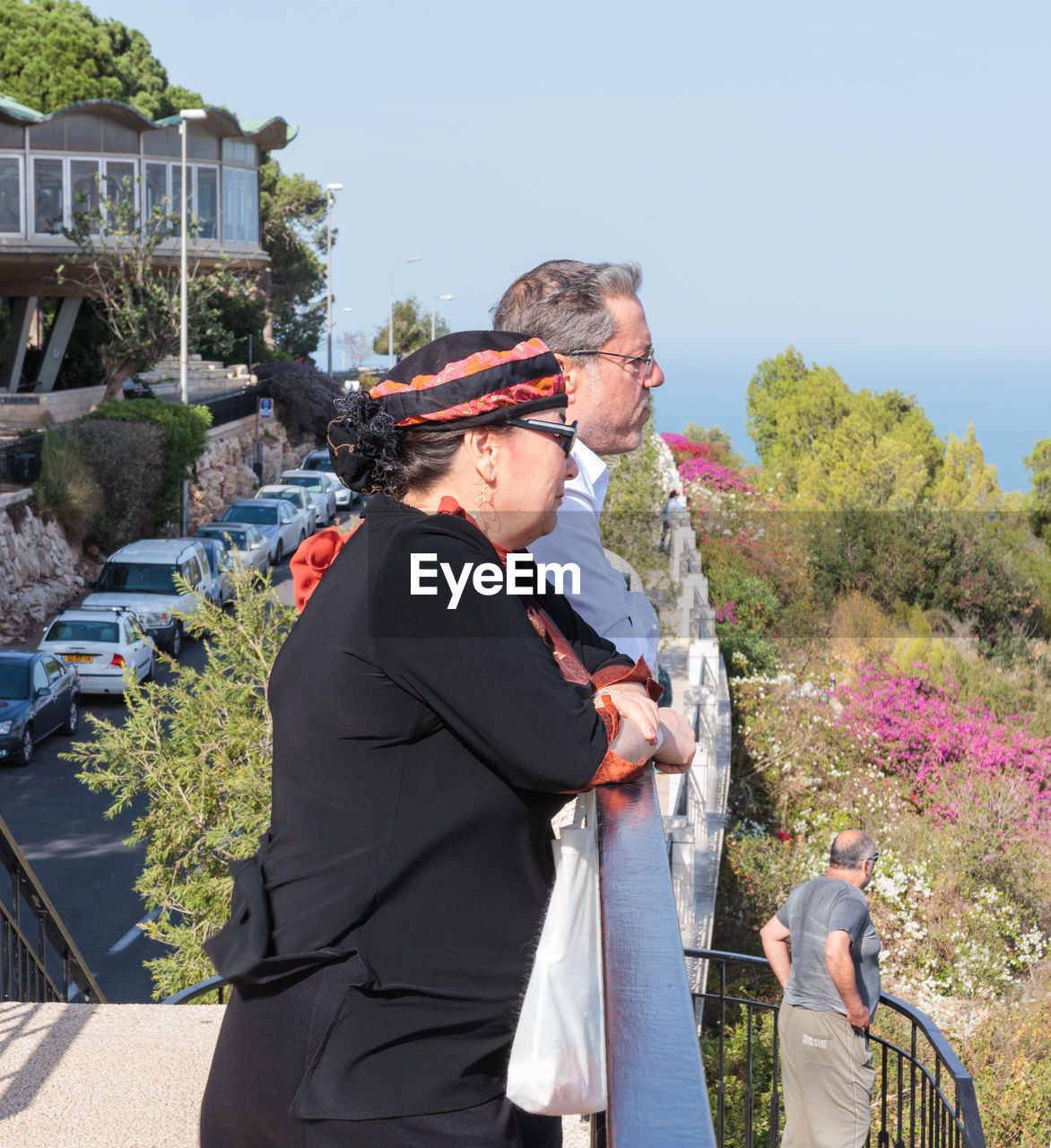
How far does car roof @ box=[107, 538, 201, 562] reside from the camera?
873 inches

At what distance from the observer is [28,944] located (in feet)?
19.3

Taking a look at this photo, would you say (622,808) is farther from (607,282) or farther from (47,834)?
(47,834)

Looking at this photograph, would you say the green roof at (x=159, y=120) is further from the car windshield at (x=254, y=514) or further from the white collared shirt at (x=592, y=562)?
the white collared shirt at (x=592, y=562)

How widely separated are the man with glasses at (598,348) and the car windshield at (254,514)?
90.7ft

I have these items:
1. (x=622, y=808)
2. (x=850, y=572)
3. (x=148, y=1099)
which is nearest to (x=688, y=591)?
(x=850, y=572)

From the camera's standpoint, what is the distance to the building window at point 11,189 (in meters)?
36.0

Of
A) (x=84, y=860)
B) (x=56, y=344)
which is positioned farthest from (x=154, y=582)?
(x=56, y=344)

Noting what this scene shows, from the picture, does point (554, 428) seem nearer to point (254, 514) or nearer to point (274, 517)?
point (274, 517)

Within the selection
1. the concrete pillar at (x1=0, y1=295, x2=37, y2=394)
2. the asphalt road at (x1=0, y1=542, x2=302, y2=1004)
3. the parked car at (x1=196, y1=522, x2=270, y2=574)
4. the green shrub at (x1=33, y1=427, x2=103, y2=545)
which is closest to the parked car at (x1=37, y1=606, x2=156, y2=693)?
the asphalt road at (x1=0, y1=542, x2=302, y2=1004)

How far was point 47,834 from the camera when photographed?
558 inches

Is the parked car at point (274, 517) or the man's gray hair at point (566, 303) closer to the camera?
the man's gray hair at point (566, 303)

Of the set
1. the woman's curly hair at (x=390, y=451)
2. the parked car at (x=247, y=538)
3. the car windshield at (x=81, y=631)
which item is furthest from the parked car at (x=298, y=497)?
the woman's curly hair at (x=390, y=451)

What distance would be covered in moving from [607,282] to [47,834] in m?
12.5

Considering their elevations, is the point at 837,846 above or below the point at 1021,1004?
above
